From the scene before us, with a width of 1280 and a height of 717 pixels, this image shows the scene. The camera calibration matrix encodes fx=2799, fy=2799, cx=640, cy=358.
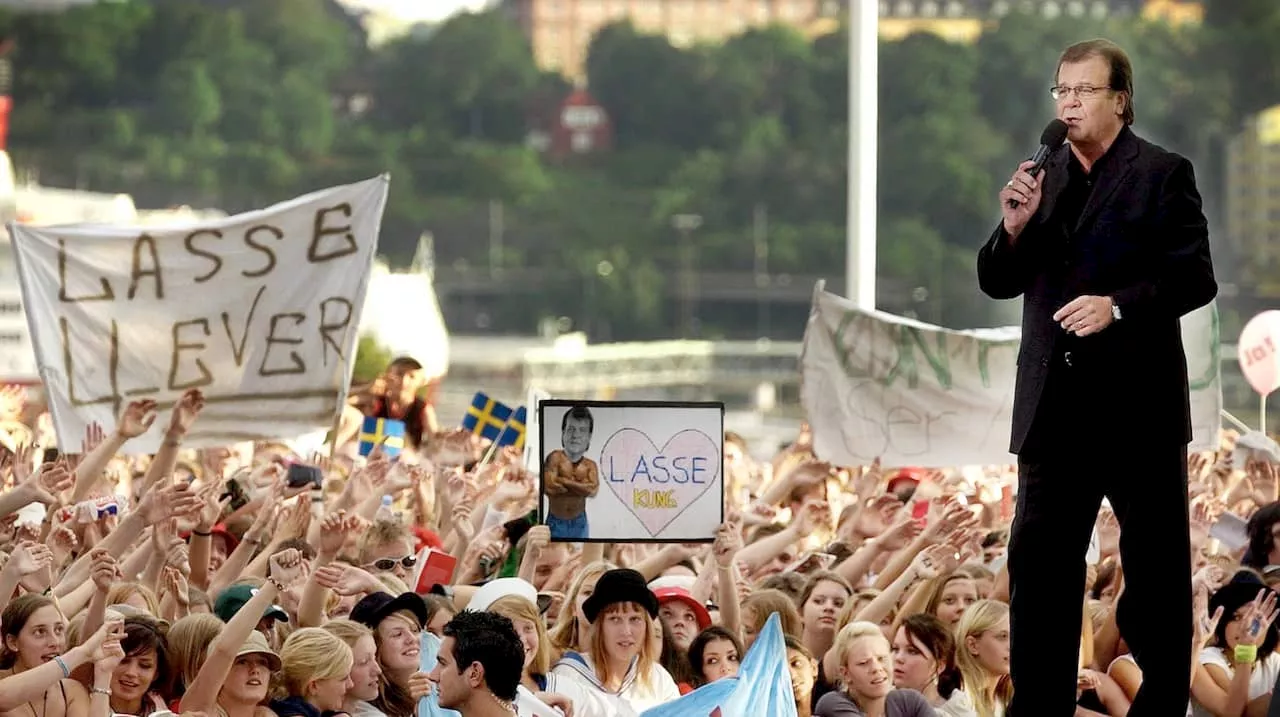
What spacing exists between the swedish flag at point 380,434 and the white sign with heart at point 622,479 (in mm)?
3735

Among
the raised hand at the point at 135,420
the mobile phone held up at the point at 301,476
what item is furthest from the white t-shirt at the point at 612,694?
the mobile phone held up at the point at 301,476

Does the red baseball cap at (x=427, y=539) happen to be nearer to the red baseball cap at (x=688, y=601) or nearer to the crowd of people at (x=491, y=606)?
the crowd of people at (x=491, y=606)

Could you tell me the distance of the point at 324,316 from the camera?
11367 millimetres

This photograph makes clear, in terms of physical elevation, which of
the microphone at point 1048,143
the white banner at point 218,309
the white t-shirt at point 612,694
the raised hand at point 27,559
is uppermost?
the microphone at point 1048,143

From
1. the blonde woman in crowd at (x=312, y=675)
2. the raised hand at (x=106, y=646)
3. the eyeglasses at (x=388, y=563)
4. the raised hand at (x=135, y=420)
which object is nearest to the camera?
the raised hand at (x=106, y=646)

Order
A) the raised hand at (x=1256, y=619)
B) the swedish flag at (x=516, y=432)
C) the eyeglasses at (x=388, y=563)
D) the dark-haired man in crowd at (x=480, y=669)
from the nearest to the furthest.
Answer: the dark-haired man in crowd at (x=480, y=669)
the raised hand at (x=1256, y=619)
the eyeglasses at (x=388, y=563)
the swedish flag at (x=516, y=432)

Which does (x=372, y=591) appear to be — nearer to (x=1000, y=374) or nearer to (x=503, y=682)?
(x=503, y=682)

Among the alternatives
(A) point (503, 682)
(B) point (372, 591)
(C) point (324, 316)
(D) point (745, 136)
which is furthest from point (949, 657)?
(D) point (745, 136)

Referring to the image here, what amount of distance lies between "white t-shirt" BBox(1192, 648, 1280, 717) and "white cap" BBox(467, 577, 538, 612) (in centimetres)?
207

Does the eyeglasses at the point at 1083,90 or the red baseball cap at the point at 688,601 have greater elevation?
the eyeglasses at the point at 1083,90

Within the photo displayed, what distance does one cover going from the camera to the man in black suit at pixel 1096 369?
5.50 metres

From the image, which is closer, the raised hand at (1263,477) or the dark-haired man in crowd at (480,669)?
the dark-haired man in crowd at (480,669)

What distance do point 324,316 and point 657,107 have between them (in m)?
117

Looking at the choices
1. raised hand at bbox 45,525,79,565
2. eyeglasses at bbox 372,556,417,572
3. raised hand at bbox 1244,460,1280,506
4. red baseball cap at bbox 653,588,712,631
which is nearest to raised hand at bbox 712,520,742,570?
red baseball cap at bbox 653,588,712,631
